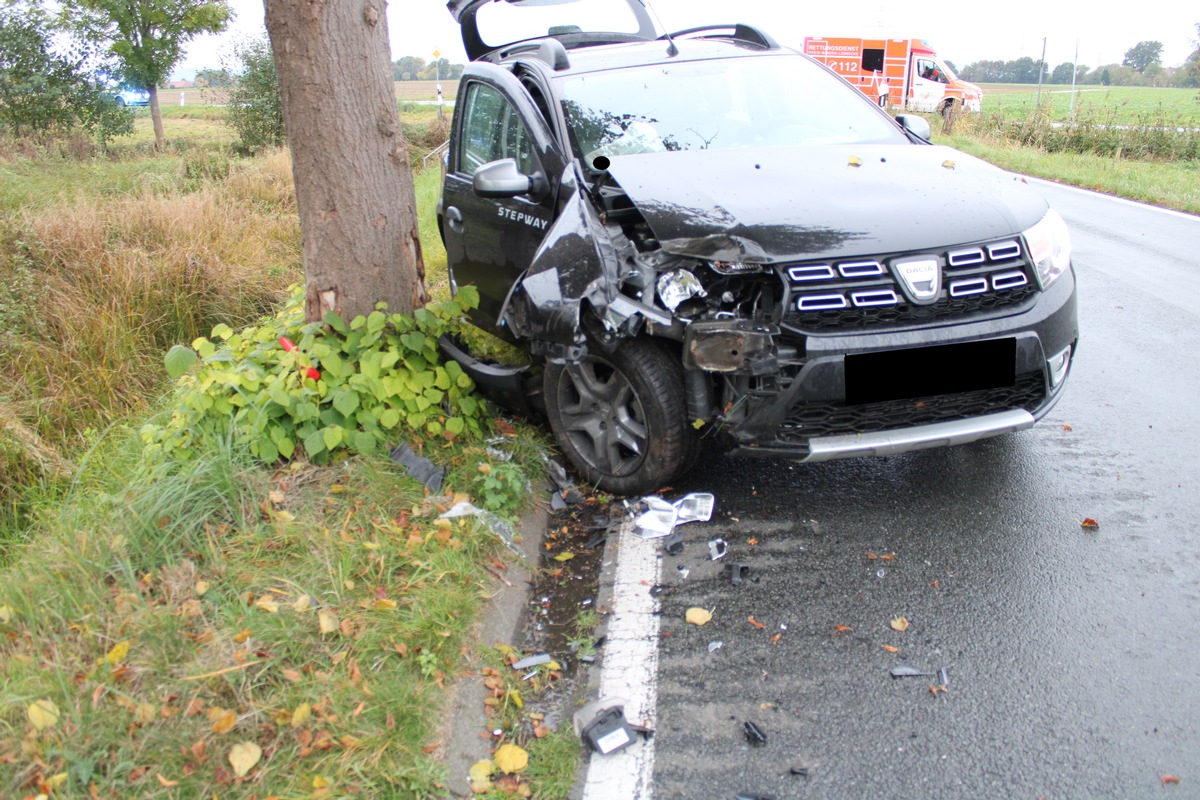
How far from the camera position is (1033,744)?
2561mm

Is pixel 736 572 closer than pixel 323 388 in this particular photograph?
Yes

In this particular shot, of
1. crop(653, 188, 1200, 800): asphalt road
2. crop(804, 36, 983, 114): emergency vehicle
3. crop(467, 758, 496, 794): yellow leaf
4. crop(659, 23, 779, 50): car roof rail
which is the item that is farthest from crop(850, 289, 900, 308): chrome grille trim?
crop(804, 36, 983, 114): emergency vehicle

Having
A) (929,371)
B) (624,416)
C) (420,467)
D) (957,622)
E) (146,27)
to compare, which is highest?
(146,27)

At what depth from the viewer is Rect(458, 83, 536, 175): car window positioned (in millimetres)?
4582

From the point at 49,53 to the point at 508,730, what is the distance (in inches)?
1267

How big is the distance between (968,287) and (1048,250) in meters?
0.54

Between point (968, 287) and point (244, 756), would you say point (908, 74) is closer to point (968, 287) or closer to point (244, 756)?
point (968, 287)

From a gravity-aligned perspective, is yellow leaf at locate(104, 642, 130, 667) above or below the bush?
below

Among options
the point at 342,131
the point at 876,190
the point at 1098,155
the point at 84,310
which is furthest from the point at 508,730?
the point at 1098,155

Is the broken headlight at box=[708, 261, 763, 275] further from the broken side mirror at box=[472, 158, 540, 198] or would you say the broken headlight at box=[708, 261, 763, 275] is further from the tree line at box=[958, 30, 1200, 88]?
the tree line at box=[958, 30, 1200, 88]

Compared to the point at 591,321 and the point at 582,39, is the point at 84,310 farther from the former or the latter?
the point at 591,321

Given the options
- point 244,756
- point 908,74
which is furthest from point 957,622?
point 908,74

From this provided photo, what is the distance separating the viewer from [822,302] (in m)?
3.42

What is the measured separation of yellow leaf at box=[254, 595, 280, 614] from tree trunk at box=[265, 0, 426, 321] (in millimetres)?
1839
